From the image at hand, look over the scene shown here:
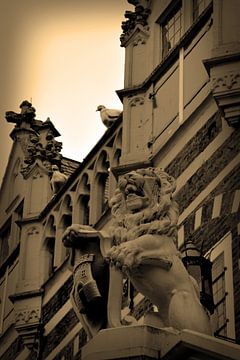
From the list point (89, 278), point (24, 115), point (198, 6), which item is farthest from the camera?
point (24, 115)

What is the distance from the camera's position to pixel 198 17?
16656 millimetres

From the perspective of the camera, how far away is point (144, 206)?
1293cm

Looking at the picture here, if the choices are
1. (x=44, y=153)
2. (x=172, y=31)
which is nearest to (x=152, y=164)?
(x=172, y=31)

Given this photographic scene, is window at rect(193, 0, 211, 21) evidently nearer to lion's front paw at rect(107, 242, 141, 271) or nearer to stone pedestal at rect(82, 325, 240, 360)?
lion's front paw at rect(107, 242, 141, 271)

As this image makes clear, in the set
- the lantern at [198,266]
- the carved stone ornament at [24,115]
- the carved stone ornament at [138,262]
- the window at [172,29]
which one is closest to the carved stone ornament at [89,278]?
the carved stone ornament at [138,262]

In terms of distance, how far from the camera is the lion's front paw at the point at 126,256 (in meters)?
12.5

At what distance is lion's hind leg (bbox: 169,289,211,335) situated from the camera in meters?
12.1

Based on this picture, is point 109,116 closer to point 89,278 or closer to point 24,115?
point 24,115

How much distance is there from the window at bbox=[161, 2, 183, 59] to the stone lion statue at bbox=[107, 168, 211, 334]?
4.91 meters

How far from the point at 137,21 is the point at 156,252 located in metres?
6.37

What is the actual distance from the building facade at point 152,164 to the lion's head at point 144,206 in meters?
1.45

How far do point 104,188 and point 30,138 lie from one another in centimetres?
397

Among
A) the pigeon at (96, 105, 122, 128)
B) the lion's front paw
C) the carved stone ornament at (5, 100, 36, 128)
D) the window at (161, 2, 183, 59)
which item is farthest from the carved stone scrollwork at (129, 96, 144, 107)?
the lion's front paw

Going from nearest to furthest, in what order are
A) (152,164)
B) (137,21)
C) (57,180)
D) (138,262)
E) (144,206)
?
1. (138,262)
2. (144,206)
3. (152,164)
4. (137,21)
5. (57,180)
